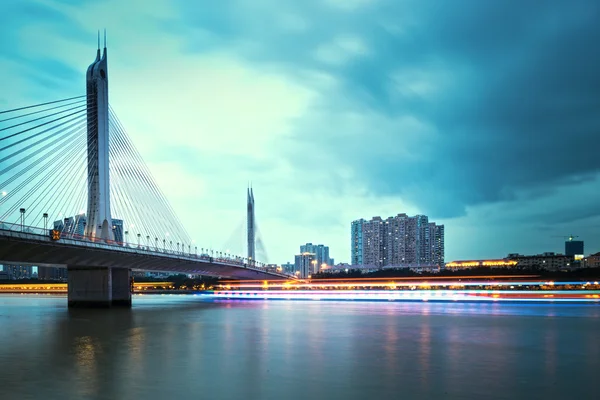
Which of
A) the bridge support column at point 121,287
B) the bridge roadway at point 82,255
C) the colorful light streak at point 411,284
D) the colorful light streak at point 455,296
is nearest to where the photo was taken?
the bridge roadway at point 82,255

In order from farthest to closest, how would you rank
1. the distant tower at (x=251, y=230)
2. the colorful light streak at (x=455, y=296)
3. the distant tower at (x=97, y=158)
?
1. the distant tower at (x=251, y=230)
2. the colorful light streak at (x=455, y=296)
3. the distant tower at (x=97, y=158)

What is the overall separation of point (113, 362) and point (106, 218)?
31951 mm

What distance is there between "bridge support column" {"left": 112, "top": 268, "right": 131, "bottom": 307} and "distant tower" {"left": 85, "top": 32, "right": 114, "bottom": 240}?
40.6 ft

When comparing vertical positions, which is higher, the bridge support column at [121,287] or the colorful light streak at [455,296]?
the bridge support column at [121,287]

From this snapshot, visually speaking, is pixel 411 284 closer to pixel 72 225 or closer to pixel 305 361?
pixel 72 225

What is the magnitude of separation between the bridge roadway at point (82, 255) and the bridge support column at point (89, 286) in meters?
1.66

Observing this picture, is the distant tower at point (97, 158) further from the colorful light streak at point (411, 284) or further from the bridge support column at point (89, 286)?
the colorful light streak at point (411, 284)

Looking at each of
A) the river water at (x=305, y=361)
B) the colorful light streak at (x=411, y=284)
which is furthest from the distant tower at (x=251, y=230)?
the river water at (x=305, y=361)

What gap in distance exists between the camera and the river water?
1556cm

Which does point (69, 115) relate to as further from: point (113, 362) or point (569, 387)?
point (569, 387)

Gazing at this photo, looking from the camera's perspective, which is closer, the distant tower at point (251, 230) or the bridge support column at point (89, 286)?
the bridge support column at point (89, 286)

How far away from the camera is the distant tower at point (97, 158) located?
49.6 m

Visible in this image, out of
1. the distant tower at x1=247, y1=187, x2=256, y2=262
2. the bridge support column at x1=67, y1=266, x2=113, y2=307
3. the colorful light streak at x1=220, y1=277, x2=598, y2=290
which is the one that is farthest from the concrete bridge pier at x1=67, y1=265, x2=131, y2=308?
the distant tower at x1=247, y1=187, x2=256, y2=262

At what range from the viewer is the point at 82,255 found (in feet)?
162
